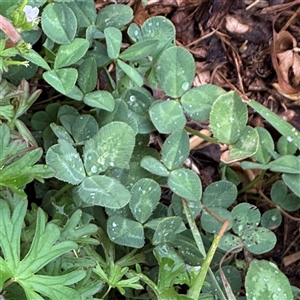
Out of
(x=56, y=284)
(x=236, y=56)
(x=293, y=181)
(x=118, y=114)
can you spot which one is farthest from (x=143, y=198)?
(x=236, y=56)

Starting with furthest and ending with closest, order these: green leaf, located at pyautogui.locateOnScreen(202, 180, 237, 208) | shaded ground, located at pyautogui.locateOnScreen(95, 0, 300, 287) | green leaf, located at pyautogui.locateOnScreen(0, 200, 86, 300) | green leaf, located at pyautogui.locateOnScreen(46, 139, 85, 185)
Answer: shaded ground, located at pyautogui.locateOnScreen(95, 0, 300, 287)
green leaf, located at pyautogui.locateOnScreen(202, 180, 237, 208)
green leaf, located at pyautogui.locateOnScreen(46, 139, 85, 185)
green leaf, located at pyautogui.locateOnScreen(0, 200, 86, 300)

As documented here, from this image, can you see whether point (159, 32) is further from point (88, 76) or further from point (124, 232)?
point (124, 232)

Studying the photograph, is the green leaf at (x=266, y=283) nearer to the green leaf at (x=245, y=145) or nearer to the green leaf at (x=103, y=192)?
the green leaf at (x=245, y=145)

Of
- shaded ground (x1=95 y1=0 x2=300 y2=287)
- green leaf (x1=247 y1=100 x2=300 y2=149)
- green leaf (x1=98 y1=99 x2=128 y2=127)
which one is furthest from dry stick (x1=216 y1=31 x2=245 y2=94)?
green leaf (x1=98 y1=99 x2=128 y2=127)

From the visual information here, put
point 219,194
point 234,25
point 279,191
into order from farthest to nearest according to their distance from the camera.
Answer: point 234,25
point 279,191
point 219,194

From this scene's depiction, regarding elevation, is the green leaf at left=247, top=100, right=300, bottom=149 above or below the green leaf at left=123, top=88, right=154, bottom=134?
below

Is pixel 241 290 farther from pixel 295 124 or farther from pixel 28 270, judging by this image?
pixel 28 270

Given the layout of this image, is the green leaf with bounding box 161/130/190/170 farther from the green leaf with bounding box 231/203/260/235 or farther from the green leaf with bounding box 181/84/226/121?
the green leaf with bounding box 231/203/260/235
